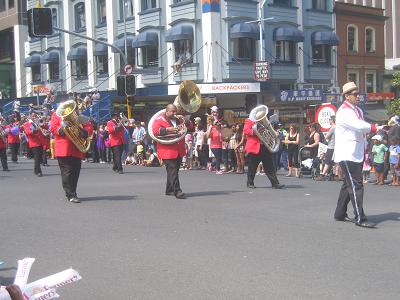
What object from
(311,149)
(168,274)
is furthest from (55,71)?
(168,274)

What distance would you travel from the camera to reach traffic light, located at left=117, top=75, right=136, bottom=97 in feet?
71.4

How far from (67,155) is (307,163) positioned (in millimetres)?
8056

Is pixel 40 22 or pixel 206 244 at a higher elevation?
pixel 40 22

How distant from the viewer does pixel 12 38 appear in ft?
155

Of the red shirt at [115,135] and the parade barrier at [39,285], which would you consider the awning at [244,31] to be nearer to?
the red shirt at [115,135]

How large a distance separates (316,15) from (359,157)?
28611 mm

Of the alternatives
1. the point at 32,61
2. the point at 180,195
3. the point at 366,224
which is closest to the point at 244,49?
the point at 32,61

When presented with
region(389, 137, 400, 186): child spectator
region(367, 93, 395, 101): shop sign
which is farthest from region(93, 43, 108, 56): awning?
region(389, 137, 400, 186): child spectator

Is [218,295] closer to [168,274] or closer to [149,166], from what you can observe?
[168,274]

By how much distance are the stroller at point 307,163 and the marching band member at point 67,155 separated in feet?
24.7

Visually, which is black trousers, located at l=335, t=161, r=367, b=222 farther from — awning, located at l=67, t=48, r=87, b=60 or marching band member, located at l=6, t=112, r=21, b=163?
awning, located at l=67, t=48, r=87, b=60

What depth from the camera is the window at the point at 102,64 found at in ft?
123

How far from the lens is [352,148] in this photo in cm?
875

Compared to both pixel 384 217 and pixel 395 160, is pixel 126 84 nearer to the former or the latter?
pixel 395 160
